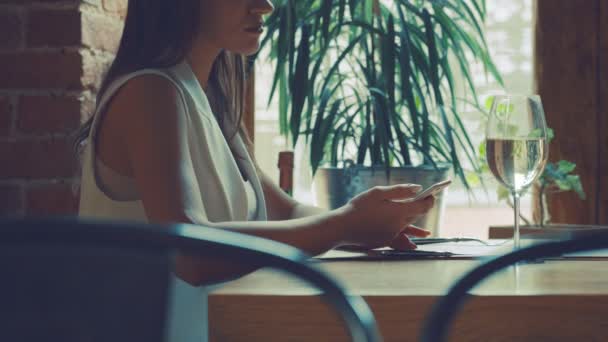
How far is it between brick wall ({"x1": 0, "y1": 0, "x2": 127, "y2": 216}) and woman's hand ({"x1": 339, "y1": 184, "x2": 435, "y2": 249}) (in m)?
0.90

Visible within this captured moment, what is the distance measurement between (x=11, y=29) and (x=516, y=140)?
123 centimetres

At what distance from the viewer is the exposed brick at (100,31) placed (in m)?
1.90

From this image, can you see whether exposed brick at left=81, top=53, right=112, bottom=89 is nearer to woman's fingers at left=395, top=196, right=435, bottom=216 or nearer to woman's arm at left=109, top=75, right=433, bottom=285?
woman's arm at left=109, top=75, right=433, bottom=285

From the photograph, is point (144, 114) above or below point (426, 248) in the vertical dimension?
above

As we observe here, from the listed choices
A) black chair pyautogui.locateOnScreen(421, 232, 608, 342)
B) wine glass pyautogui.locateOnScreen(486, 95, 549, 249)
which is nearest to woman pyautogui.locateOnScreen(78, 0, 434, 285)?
wine glass pyautogui.locateOnScreen(486, 95, 549, 249)

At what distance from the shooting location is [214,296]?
876 mm

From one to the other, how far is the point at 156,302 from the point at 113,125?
90 cm

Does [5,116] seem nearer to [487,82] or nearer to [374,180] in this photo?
[374,180]

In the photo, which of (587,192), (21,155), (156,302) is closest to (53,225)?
(156,302)

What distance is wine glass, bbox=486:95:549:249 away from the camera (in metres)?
1.21

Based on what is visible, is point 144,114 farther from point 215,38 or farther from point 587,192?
point 587,192

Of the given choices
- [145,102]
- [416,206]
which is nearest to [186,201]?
[145,102]

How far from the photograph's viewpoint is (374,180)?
8.56 ft

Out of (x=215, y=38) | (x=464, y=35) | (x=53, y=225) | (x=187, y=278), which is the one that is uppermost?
(x=464, y=35)
